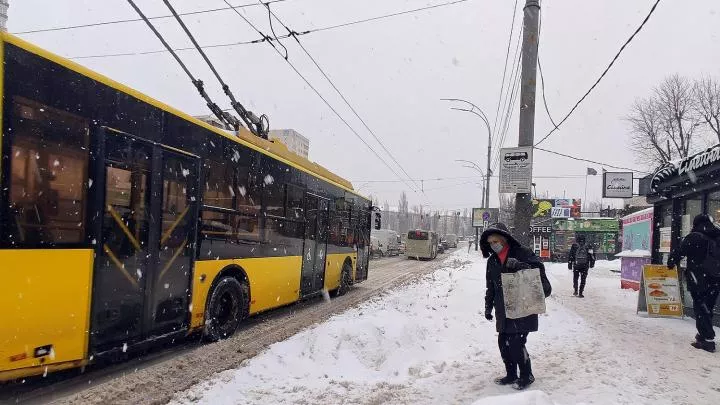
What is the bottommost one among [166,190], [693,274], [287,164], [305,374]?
[305,374]

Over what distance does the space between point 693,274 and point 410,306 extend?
486 cm

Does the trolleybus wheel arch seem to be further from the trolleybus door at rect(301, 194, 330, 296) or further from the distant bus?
the distant bus

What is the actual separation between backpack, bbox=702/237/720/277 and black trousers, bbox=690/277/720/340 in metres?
0.13

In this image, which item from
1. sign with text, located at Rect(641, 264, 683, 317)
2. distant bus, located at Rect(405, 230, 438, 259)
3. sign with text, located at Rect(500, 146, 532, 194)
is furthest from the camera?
distant bus, located at Rect(405, 230, 438, 259)

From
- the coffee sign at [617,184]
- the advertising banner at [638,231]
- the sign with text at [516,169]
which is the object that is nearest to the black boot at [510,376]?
the sign with text at [516,169]

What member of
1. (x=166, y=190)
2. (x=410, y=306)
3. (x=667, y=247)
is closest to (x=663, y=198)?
(x=667, y=247)

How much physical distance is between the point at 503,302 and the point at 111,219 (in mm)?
4208

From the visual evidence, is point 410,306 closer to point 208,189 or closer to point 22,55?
point 208,189

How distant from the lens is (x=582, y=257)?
1390cm

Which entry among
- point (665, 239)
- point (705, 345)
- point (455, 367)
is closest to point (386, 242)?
point (665, 239)

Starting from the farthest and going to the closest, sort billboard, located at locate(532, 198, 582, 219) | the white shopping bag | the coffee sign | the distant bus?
billboard, located at locate(532, 198, 582, 219) → the distant bus → the coffee sign → the white shopping bag

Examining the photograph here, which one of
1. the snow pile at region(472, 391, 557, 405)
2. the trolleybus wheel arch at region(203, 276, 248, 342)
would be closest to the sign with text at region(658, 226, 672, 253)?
the snow pile at region(472, 391, 557, 405)

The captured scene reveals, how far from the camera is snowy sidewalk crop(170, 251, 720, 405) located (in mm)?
4734

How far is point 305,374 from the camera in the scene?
5336mm
